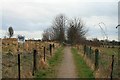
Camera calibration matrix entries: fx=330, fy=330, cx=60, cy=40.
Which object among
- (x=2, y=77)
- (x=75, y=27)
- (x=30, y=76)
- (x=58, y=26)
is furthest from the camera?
(x=58, y=26)

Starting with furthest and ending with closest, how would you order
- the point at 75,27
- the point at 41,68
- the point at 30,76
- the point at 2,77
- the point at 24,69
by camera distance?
the point at 75,27
the point at 41,68
the point at 24,69
the point at 30,76
the point at 2,77

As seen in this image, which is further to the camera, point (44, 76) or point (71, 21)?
point (71, 21)

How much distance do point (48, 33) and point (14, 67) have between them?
99.8 meters

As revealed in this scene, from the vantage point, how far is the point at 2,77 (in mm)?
14086

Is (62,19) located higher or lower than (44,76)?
higher

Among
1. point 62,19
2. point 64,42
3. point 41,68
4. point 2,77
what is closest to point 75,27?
point 64,42

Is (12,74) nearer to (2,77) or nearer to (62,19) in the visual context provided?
(2,77)

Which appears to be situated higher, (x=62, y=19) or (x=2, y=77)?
(x=62, y=19)

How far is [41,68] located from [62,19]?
9788 centimetres

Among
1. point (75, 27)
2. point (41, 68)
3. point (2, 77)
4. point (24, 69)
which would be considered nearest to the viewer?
point (2, 77)

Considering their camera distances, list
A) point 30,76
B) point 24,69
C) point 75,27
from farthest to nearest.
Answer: point 75,27
point 24,69
point 30,76

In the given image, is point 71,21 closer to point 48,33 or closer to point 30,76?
point 48,33

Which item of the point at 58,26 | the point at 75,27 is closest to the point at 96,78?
the point at 75,27

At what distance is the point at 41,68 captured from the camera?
66.4 ft
